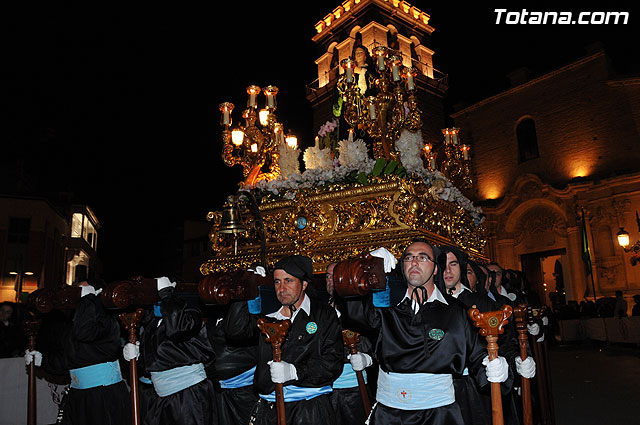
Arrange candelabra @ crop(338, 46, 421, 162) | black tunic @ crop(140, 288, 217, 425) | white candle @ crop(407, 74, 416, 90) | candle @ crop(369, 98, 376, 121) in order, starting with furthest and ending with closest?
white candle @ crop(407, 74, 416, 90), candelabra @ crop(338, 46, 421, 162), candle @ crop(369, 98, 376, 121), black tunic @ crop(140, 288, 217, 425)

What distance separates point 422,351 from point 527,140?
60.7 feet

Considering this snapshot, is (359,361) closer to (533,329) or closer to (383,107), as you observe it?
(533,329)

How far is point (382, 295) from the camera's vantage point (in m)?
2.77

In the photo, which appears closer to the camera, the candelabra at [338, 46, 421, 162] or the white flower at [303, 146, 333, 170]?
the candelabra at [338, 46, 421, 162]

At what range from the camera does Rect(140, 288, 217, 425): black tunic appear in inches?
144

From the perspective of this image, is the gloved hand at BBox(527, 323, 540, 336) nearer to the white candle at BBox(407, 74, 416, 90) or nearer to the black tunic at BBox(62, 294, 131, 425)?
the white candle at BBox(407, 74, 416, 90)

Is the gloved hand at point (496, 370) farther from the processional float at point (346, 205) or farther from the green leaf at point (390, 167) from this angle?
the green leaf at point (390, 167)

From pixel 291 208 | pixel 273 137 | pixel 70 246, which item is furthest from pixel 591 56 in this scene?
pixel 70 246

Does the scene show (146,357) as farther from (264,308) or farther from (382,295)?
(382,295)

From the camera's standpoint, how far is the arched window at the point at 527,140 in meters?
18.8

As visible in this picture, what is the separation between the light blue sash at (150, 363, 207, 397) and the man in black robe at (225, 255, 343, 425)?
80 centimetres

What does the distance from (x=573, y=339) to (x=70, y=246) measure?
31979mm

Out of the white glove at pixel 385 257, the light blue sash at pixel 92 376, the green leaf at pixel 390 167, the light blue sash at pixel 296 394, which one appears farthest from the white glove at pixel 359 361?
the light blue sash at pixel 92 376

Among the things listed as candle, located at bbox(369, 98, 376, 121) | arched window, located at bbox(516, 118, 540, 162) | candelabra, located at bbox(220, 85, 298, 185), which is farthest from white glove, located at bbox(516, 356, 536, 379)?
arched window, located at bbox(516, 118, 540, 162)
